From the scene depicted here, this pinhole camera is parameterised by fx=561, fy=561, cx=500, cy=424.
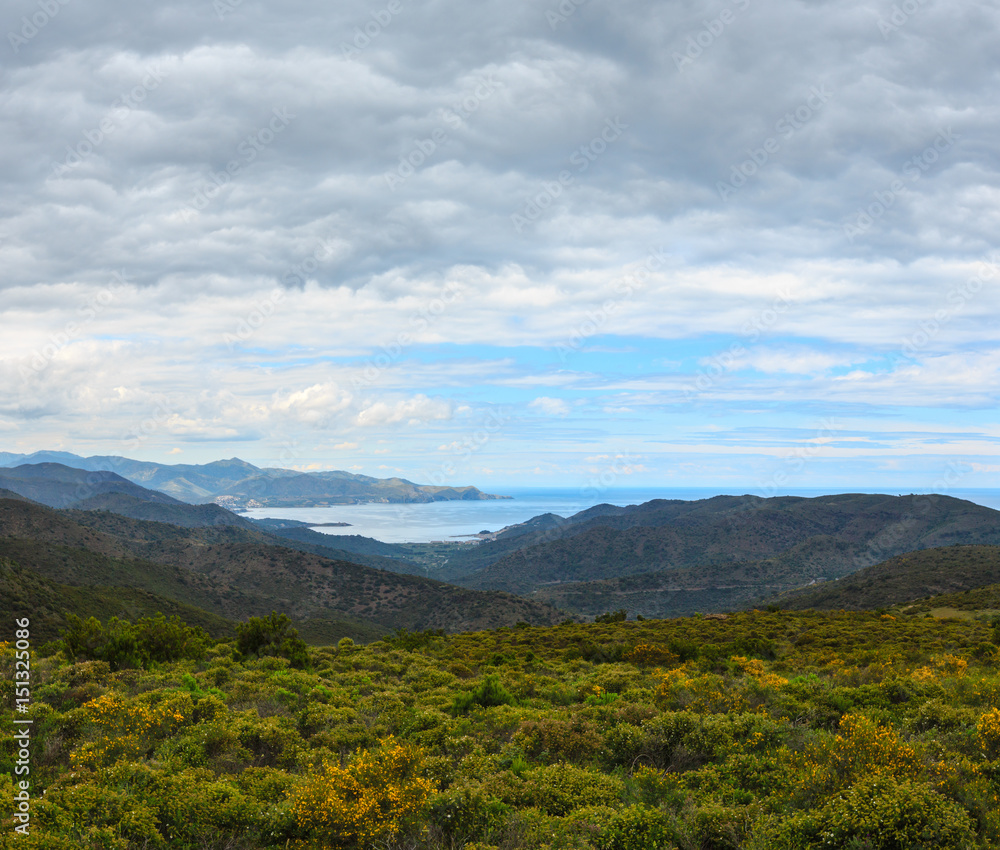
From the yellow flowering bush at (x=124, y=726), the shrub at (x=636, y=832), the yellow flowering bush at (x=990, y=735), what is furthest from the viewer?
the yellow flowering bush at (x=124, y=726)

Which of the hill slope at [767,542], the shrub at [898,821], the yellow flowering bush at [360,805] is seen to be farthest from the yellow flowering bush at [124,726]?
the hill slope at [767,542]

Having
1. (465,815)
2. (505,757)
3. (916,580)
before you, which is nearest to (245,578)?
(916,580)

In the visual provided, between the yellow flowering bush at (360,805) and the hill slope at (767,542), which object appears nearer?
the yellow flowering bush at (360,805)

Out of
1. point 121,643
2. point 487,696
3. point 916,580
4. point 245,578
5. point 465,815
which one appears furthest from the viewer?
point 245,578

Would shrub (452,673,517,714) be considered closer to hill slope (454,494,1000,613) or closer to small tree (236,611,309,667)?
small tree (236,611,309,667)

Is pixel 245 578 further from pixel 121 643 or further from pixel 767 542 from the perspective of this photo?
pixel 767 542

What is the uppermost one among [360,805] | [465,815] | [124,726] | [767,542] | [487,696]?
[360,805]

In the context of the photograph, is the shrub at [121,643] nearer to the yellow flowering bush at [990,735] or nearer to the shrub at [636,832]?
the shrub at [636,832]

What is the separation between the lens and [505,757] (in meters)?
9.70

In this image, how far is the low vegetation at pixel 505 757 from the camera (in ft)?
21.9

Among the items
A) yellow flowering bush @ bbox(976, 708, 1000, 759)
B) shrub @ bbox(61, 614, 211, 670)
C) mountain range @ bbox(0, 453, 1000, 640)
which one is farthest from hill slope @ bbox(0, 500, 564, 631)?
yellow flowering bush @ bbox(976, 708, 1000, 759)

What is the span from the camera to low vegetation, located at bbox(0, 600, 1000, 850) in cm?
666

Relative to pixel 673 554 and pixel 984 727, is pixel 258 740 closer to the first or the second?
pixel 984 727

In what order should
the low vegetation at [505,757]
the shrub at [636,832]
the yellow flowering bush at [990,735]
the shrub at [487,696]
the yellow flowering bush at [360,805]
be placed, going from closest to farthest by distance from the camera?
the shrub at [636,832] → the low vegetation at [505,757] → the yellow flowering bush at [360,805] → the yellow flowering bush at [990,735] → the shrub at [487,696]
